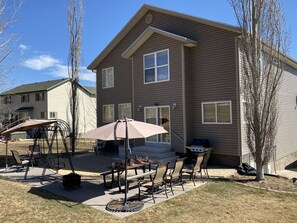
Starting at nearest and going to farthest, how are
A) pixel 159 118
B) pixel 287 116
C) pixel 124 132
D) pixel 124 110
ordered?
1. pixel 124 132
2. pixel 159 118
3. pixel 287 116
4. pixel 124 110

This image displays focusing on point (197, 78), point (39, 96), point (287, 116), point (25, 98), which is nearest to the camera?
point (197, 78)

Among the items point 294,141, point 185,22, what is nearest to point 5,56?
point 185,22

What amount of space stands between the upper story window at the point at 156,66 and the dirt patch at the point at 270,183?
6.77 m

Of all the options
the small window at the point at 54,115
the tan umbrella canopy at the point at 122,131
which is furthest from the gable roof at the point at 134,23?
the small window at the point at 54,115

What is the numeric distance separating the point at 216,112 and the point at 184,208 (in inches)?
298

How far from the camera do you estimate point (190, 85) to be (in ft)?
47.1

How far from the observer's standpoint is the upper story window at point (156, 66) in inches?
588

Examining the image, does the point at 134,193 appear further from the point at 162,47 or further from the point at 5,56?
the point at 162,47

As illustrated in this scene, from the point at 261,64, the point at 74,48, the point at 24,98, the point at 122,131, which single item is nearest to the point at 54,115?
the point at 24,98

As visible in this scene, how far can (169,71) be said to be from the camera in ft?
48.0

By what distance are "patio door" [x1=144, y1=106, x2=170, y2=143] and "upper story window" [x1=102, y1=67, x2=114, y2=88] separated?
188 inches

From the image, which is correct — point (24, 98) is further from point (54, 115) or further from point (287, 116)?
point (287, 116)

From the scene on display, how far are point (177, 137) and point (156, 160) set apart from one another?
180 centimetres

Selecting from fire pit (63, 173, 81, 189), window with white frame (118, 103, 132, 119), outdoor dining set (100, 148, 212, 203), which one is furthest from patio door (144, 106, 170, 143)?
fire pit (63, 173, 81, 189)
